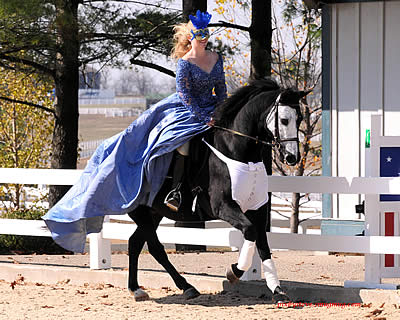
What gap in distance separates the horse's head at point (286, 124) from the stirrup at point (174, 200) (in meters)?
1.10

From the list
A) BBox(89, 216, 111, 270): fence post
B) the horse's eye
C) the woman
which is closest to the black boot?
the woman

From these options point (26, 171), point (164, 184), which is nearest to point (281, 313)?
point (164, 184)

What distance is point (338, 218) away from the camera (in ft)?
39.4

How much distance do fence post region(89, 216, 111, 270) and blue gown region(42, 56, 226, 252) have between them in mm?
1033

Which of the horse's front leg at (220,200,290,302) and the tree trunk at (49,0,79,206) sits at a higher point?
the tree trunk at (49,0,79,206)

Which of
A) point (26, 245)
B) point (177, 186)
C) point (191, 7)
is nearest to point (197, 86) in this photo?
point (177, 186)

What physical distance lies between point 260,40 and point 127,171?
6.45 metres

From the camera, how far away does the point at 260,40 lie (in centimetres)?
1362

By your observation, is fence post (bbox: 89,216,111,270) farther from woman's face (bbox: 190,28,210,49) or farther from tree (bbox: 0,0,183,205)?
tree (bbox: 0,0,183,205)

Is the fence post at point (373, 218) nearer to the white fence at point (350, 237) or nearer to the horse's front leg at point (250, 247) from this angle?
the white fence at point (350, 237)

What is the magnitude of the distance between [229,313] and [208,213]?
0.94m

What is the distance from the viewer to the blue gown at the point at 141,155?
296 inches

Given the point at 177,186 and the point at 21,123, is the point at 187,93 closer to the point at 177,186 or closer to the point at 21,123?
the point at 177,186

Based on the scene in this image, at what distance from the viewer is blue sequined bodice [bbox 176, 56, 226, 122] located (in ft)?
24.7
